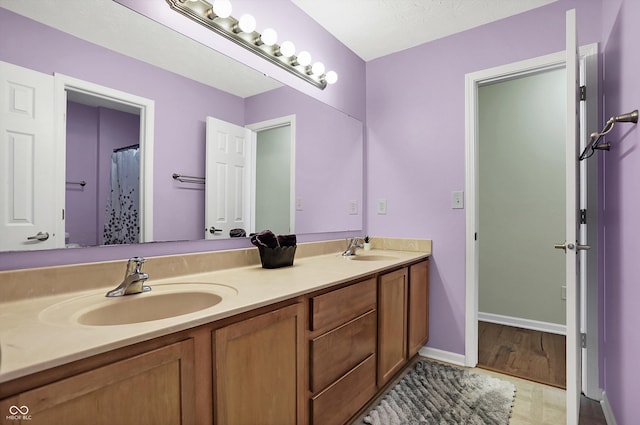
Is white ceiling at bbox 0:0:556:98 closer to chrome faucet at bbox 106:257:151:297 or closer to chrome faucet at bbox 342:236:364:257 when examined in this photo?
chrome faucet at bbox 106:257:151:297

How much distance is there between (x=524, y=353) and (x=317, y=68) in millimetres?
2492

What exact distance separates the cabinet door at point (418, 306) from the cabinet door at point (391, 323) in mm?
92

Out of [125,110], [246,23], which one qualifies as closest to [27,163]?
[125,110]

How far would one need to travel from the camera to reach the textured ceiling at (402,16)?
1.92m

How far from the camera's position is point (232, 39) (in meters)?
1.59

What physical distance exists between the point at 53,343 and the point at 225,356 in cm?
40

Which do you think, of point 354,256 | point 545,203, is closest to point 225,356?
point 354,256

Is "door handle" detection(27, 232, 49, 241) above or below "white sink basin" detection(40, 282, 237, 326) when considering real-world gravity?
above

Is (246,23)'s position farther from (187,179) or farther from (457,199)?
(457,199)

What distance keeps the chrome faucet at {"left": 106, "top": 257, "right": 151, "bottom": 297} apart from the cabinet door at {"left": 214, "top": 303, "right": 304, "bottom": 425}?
16.2 inches

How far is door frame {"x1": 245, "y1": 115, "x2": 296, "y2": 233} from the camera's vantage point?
1723 millimetres

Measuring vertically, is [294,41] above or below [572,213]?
above

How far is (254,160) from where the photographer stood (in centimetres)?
174

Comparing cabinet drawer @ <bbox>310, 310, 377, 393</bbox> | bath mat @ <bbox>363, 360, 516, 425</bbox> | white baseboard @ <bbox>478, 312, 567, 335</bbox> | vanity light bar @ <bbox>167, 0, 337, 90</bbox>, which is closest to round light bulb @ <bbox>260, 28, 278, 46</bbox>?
vanity light bar @ <bbox>167, 0, 337, 90</bbox>
